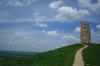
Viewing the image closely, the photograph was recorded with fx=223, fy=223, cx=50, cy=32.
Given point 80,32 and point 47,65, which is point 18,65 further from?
point 80,32

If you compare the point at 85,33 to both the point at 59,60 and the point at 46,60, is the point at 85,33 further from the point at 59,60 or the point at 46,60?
the point at 59,60

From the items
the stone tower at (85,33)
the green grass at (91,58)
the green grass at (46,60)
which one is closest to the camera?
the green grass at (91,58)

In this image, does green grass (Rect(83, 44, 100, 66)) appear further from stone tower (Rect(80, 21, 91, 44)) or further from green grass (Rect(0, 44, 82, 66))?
stone tower (Rect(80, 21, 91, 44))

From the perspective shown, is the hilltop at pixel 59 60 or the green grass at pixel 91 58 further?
the hilltop at pixel 59 60

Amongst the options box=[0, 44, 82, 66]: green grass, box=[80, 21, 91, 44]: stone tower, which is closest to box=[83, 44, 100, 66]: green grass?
box=[0, 44, 82, 66]: green grass

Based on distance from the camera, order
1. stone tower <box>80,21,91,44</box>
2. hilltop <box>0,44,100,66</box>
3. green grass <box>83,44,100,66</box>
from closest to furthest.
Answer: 1. green grass <box>83,44,100,66</box>
2. hilltop <box>0,44,100,66</box>
3. stone tower <box>80,21,91,44</box>

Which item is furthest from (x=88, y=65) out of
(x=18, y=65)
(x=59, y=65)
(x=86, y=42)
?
(x=86, y=42)

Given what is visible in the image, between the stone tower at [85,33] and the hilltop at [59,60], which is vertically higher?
the stone tower at [85,33]

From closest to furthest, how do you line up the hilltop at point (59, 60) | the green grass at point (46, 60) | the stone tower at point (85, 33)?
the hilltop at point (59, 60)
the green grass at point (46, 60)
the stone tower at point (85, 33)

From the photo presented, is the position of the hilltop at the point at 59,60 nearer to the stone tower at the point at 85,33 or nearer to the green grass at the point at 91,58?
the green grass at the point at 91,58

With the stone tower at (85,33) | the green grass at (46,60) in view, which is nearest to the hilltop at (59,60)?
the green grass at (46,60)

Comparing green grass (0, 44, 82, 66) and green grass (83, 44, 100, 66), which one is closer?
green grass (83, 44, 100, 66)

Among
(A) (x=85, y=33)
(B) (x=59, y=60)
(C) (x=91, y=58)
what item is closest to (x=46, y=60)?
(B) (x=59, y=60)

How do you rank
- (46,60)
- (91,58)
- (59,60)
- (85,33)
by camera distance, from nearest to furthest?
(91,58)
(59,60)
(46,60)
(85,33)
